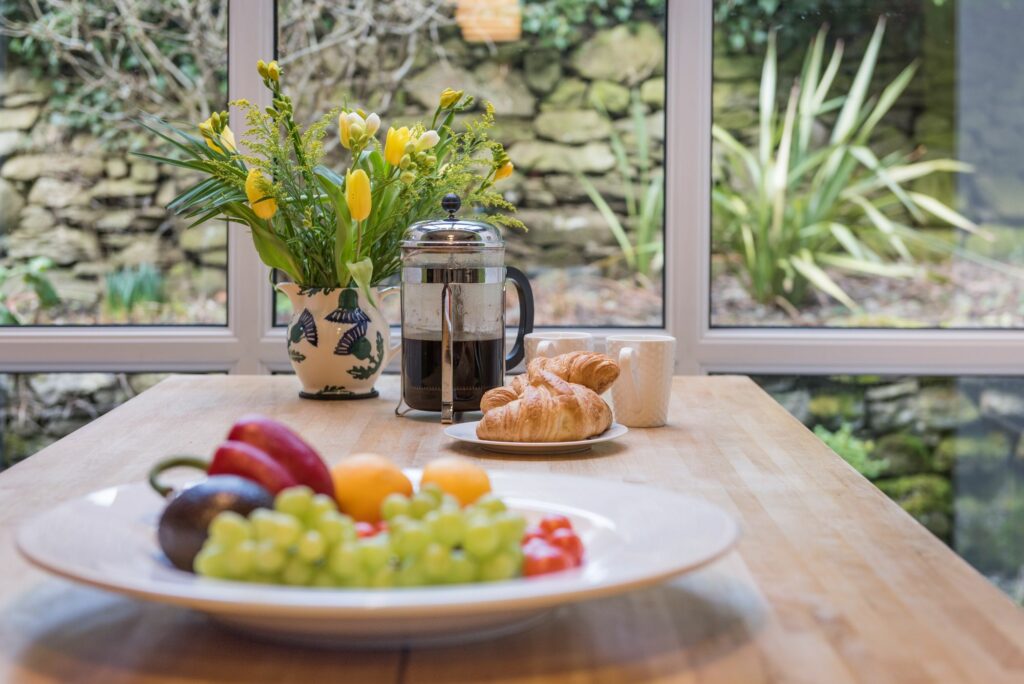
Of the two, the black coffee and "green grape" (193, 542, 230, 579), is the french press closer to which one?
the black coffee

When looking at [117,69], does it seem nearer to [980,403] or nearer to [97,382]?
[97,382]

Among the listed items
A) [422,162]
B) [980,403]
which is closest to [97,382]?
[422,162]

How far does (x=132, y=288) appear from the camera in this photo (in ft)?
9.78

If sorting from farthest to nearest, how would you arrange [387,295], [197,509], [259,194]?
[387,295] → [259,194] → [197,509]

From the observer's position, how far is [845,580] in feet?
3.05

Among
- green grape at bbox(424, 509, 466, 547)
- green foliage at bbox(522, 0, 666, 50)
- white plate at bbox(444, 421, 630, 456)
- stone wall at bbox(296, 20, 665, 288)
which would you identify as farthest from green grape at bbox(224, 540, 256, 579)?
green foliage at bbox(522, 0, 666, 50)

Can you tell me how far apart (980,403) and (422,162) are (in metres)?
1.73

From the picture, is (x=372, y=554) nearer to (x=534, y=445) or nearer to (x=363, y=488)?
(x=363, y=488)

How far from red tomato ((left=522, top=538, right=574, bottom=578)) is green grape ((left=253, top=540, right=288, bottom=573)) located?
6.3 inches

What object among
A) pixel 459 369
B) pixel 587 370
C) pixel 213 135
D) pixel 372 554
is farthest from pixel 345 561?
pixel 213 135

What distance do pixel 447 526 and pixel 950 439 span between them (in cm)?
249

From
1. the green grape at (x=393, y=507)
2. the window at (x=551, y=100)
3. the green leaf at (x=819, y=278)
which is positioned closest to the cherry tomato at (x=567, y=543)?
the green grape at (x=393, y=507)

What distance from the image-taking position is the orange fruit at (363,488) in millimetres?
903

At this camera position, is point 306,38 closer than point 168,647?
No
